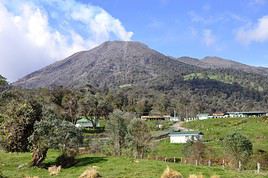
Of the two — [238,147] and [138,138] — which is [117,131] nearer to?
[138,138]

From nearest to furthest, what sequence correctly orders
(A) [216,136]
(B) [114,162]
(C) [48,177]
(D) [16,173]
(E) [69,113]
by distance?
(C) [48,177], (D) [16,173], (B) [114,162], (A) [216,136], (E) [69,113]

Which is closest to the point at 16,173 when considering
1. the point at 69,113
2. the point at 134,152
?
the point at 134,152

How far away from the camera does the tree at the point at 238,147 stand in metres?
43.8

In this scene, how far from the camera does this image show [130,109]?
178125 millimetres

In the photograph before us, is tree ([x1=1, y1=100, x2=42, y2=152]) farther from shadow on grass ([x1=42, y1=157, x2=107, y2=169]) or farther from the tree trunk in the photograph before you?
shadow on grass ([x1=42, y1=157, x2=107, y2=169])

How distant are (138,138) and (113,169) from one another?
22318 millimetres

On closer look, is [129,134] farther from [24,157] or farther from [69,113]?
[69,113]

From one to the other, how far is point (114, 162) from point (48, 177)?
7.63 metres

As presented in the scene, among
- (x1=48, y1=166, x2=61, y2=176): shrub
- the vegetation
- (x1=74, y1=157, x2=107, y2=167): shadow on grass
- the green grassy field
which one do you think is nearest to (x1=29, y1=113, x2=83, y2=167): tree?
(x1=74, y1=157, x2=107, y2=167): shadow on grass

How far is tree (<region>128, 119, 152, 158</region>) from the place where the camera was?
5581 cm

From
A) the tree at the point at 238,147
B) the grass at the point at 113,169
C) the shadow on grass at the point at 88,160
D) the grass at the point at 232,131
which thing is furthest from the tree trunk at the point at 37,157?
the grass at the point at 232,131

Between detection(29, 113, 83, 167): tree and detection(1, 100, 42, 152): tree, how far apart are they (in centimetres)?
230

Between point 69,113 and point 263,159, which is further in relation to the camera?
point 69,113

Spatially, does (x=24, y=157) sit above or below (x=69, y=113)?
below
